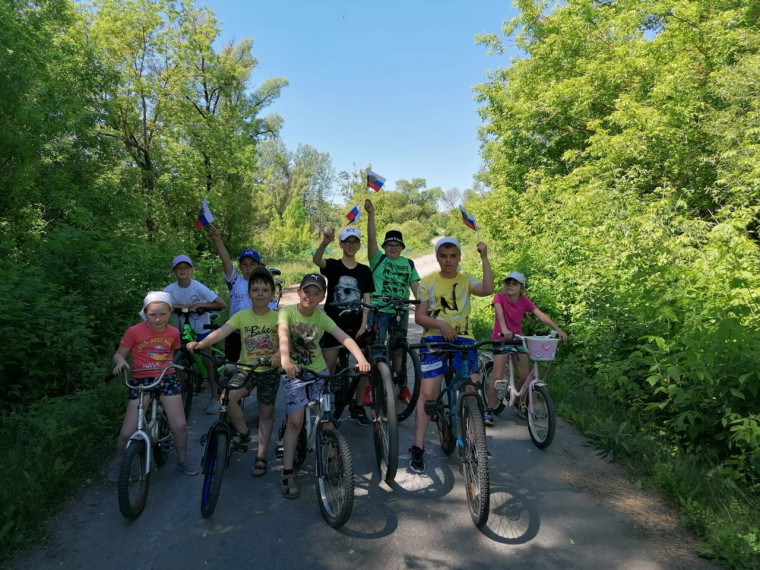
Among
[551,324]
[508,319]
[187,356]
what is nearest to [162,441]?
[187,356]

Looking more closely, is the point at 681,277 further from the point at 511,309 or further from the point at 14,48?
the point at 14,48

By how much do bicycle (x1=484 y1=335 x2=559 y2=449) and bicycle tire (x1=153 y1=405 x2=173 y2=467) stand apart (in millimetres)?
3235

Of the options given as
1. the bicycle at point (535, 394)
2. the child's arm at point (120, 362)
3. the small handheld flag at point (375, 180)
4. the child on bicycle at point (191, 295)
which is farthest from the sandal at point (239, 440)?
the small handheld flag at point (375, 180)

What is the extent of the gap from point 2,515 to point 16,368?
8.89 feet

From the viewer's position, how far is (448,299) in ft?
13.4

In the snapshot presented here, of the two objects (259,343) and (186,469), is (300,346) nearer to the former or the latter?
(259,343)

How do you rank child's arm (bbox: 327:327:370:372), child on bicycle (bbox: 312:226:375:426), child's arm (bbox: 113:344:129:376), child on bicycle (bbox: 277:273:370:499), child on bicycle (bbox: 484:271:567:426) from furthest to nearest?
child on bicycle (bbox: 484:271:567:426), child on bicycle (bbox: 312:226:375:426), child on bicycle (bbox: 277:273:370:499), child's arm (bbox: 113:344:129:376), child's arm (bbox: 327:327:370:372)

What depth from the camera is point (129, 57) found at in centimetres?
1819

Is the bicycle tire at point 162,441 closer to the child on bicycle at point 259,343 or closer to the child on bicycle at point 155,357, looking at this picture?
the child on bicycle at point 155,357

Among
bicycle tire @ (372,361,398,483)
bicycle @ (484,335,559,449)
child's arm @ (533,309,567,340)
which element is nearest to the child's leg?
bicycle tire @ (372,361,398,483)

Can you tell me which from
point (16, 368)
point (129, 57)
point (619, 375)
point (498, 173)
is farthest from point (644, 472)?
point (129, 57)

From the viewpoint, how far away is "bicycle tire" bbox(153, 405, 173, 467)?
4105 millimetres

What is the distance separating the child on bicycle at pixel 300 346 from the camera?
3.71 metres

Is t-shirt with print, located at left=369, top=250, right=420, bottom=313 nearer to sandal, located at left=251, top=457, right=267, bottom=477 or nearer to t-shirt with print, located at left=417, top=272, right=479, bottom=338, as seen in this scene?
t-shirt with print, located at left=417, top=272, right=479, bottom=338
